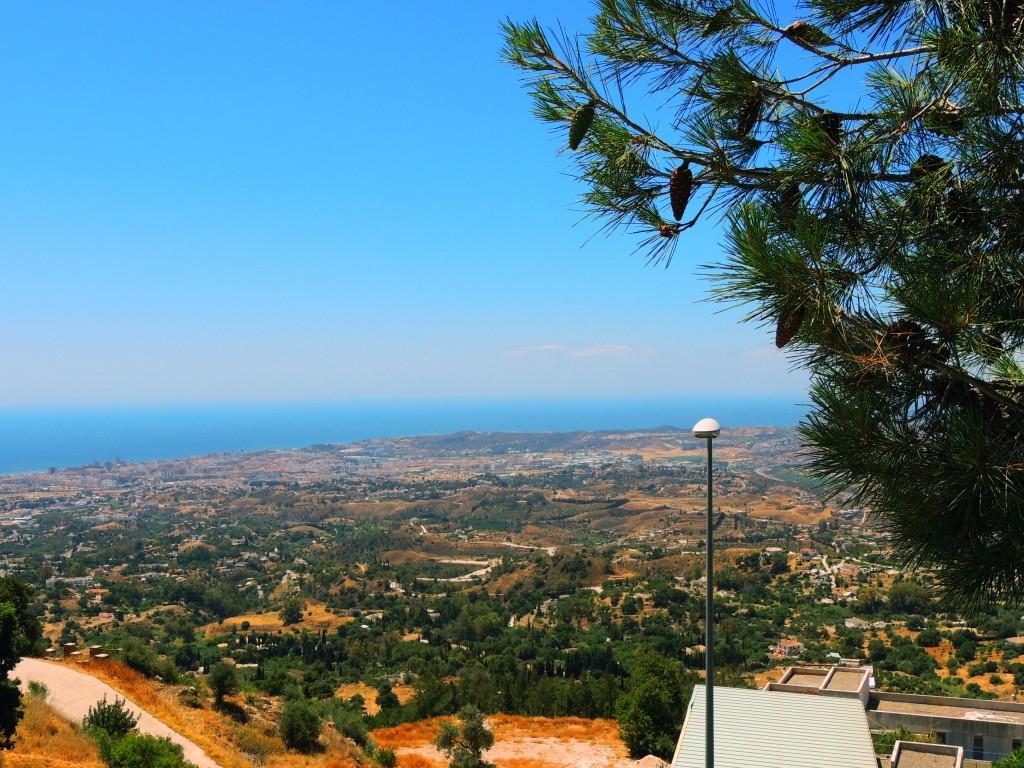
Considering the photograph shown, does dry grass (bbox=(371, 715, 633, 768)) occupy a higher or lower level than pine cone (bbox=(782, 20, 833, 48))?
lower

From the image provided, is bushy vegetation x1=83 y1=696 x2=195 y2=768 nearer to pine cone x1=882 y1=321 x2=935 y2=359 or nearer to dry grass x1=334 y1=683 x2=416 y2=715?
pine cone x1=882 y1=321 x2=935 y2=359

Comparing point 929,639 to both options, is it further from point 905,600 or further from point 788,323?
point 788,323

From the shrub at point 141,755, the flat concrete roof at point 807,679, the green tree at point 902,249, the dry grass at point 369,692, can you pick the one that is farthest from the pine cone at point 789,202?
the dry grass at point 369,692

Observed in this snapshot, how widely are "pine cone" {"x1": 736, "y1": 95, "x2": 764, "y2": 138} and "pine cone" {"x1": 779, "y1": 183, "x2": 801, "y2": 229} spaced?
355mm

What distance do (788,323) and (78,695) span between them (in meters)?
12.9

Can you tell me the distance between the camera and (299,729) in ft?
41.3

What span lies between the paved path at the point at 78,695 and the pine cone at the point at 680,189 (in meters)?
9.70

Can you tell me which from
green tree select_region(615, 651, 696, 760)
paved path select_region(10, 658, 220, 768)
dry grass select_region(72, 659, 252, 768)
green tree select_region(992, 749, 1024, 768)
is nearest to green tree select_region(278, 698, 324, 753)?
dry grass select_region(72, 659, 252, 768)

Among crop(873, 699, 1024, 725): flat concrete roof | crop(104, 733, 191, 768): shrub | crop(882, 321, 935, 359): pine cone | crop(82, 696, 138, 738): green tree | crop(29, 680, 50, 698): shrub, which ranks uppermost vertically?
crop(882, 321, 935, 359): pine cone

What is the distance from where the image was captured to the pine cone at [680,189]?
283 cm

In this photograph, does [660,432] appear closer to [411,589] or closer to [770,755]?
[411,589]

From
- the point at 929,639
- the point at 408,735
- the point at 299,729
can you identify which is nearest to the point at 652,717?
the point at 408,735

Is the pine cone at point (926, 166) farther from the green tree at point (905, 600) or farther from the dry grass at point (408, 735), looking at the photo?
the green tree at point (905, 600)

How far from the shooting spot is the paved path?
10266 millimetres
